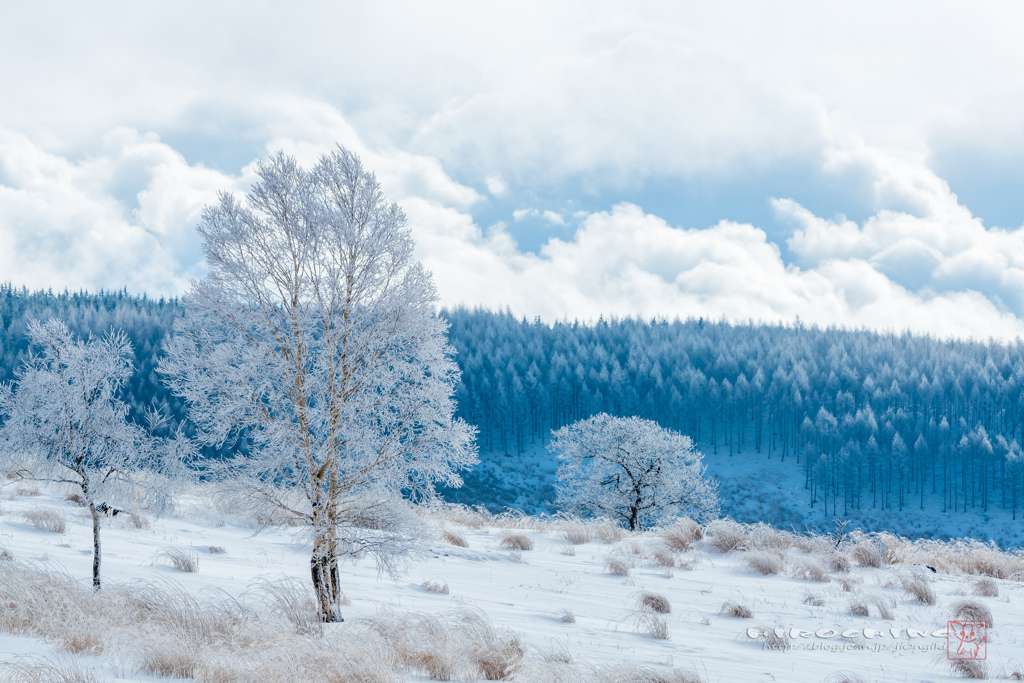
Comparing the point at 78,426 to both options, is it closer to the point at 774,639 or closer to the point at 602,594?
the point at 602,594

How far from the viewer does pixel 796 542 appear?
51.8ft

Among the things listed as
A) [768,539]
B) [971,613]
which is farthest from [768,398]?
[971,613]

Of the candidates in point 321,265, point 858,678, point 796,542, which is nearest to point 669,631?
point 858,678

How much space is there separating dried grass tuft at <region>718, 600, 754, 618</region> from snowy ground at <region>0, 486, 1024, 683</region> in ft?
0.44

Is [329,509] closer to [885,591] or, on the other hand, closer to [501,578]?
[501,578]

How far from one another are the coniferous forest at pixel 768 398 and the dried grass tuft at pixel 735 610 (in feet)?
203

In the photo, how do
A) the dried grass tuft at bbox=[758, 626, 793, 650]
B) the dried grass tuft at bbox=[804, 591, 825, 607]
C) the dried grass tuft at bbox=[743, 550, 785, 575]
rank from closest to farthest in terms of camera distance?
the dried grass tuft at bbox=[758, 626, 793, 650], the dried grass tuft at bbox=[804, 591, 825, 607], the dried grass tuft at bbox=[743, 550, 785, 575]

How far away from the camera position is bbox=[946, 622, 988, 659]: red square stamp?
Result: 24.9 ft

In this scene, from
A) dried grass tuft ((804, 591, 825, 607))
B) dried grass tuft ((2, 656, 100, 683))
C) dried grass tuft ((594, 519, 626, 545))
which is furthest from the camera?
dried grass tuft ((594, 519, 626, 545))

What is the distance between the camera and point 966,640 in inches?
330

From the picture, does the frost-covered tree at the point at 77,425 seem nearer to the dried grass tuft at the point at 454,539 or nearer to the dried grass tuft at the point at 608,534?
the dried grass tuft at the point at 454,539

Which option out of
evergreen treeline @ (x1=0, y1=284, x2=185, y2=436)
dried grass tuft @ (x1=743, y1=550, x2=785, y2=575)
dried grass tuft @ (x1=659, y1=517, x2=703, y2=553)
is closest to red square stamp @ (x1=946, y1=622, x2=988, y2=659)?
dried grass tuft @ (x1=743, y1=550, x2=785, y2=575)

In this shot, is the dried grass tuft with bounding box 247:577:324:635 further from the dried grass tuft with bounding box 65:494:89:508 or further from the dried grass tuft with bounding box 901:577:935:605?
the dried grass tuft with bounding box 901:577:935:605

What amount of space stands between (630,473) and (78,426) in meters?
25.9
